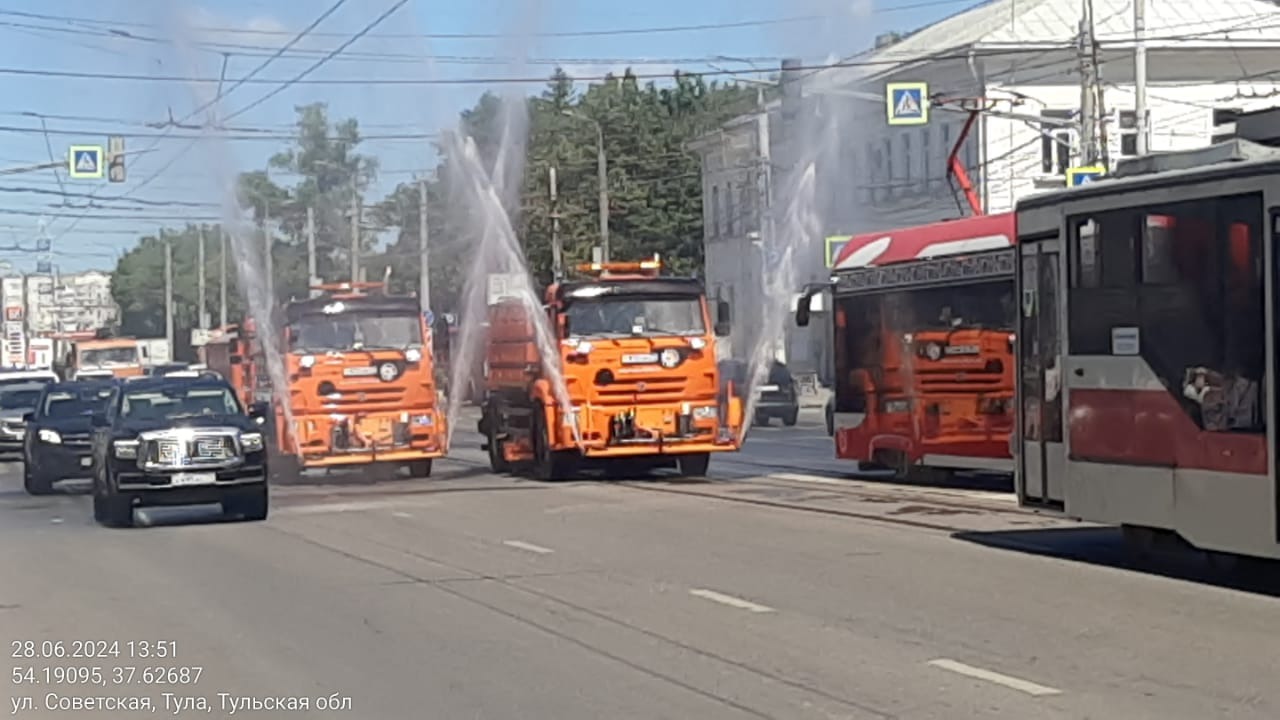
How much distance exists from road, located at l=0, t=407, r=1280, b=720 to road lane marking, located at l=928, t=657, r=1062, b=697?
1.2 inches

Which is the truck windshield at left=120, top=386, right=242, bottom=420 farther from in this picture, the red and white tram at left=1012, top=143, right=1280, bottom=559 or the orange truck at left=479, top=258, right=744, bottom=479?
the red and white tram at left=1012, top=143, right=1280, bottom=559

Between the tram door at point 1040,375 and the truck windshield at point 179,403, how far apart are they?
9748mm

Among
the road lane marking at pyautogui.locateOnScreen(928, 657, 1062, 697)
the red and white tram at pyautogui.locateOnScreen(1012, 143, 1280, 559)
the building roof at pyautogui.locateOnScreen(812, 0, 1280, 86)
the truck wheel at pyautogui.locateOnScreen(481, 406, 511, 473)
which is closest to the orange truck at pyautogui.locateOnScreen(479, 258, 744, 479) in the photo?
the truck wheel at pyautogui.locateOnScreen(481, 406, 511, 473)

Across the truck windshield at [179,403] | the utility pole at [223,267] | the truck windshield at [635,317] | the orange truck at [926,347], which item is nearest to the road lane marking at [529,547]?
the truck windshield at [179,403]

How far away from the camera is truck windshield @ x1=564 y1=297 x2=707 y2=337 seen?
87.8 feet

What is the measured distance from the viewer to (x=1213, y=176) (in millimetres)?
13766

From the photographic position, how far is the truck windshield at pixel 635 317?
26.8m

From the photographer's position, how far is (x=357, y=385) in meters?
28.2

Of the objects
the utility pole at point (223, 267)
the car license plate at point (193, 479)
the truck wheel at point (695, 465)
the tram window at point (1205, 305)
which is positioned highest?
the utility pole at point (223, 267)

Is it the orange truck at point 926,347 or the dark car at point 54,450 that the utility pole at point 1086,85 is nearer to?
the orange truck at point 926,347

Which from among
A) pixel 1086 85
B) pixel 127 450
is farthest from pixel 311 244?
pixel 127 450

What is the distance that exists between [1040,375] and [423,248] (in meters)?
34.2

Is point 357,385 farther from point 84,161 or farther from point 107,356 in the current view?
point 107,356

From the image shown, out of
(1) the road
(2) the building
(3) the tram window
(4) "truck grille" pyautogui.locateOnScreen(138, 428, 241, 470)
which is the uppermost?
(2) the building
